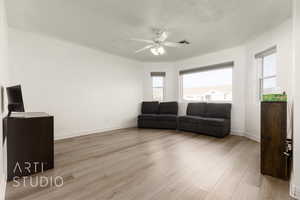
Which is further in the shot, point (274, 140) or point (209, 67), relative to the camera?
point (209, 67)

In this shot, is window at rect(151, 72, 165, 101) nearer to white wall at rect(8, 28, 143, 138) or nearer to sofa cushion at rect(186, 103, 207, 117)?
white wall at rect(8, 28, 143, 138)

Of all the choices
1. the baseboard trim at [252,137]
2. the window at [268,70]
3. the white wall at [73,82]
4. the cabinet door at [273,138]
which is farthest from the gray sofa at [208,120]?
the white wall at [73,82]

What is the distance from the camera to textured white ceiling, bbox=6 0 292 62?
2.25m

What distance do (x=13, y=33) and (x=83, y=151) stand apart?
293 centimetres

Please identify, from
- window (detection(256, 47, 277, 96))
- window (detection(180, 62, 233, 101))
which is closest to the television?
window (detection(256, 47, 277, 96))

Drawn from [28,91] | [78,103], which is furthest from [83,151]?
[28,91]

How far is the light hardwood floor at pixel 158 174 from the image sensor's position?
4.99ft

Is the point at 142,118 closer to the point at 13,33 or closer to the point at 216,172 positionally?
the point at 216,172

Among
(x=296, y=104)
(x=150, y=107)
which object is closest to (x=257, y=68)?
(x=296, y=104)

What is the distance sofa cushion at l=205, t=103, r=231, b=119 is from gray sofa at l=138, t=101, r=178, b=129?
1.09 m

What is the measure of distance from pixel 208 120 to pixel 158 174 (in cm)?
250

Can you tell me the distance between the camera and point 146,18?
263 centimetres

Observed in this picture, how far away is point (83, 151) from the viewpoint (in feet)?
9.10

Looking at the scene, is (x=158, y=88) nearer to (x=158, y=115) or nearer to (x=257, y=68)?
(x=158, y=115)
